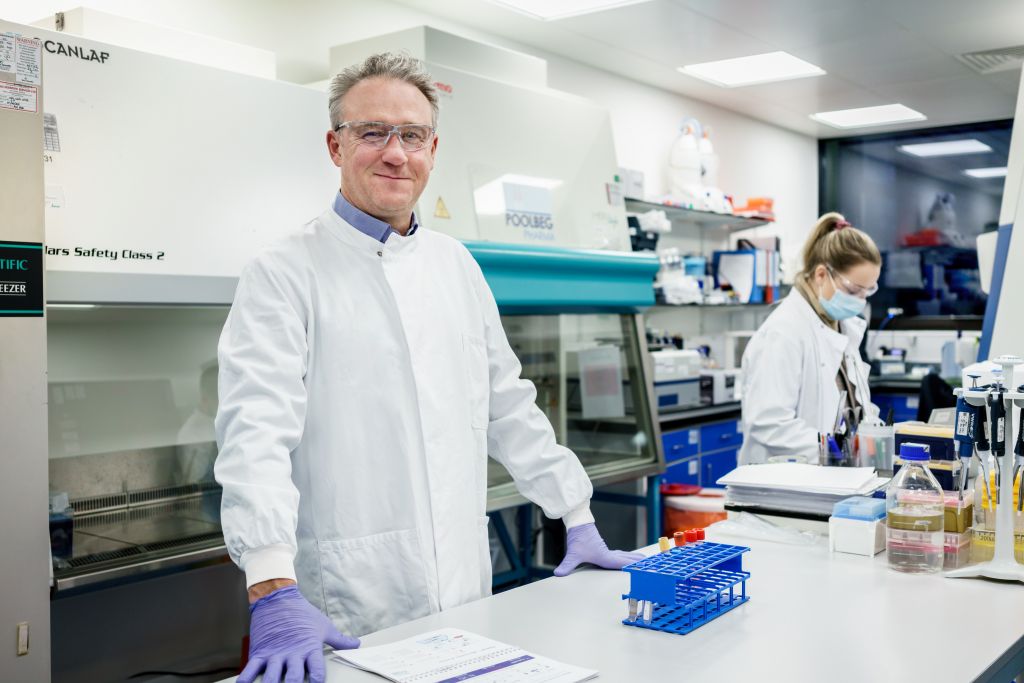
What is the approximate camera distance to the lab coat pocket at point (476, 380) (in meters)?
1.75

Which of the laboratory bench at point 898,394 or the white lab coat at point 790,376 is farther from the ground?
the white lab coat at point 790,376

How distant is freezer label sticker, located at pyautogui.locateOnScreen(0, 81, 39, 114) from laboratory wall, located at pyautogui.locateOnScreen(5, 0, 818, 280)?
114cm

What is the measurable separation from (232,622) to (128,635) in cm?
34

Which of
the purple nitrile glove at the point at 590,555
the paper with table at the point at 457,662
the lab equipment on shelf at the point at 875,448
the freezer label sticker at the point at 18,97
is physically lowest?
the paper with table at the point at 457,662

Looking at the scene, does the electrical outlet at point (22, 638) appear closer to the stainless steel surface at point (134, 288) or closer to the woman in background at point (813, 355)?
the stainless steel surface at point (134, 288)

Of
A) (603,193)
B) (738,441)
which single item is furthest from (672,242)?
(603,193)

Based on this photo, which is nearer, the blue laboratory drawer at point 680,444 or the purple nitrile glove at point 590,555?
the purple nitrile glove at point 590,555

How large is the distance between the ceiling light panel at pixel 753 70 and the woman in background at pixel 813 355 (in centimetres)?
198

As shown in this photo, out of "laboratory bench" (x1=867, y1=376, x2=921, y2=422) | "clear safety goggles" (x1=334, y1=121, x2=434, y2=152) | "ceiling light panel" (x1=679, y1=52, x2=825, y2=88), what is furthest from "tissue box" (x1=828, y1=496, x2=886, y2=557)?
"laboratory bench" (x1=867, y1=376, x2=921, y2=422)

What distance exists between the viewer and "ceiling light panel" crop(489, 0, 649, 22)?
3719mm

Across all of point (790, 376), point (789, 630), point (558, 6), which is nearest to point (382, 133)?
point (789, 630)

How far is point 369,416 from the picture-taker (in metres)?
1.62

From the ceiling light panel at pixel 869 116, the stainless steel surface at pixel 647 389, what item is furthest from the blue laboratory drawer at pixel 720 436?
the ceiling light panel at pixel 869 116

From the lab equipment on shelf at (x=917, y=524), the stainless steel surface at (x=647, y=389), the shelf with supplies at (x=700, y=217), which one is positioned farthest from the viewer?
the shelf with supplies at (x=700, y=217)
